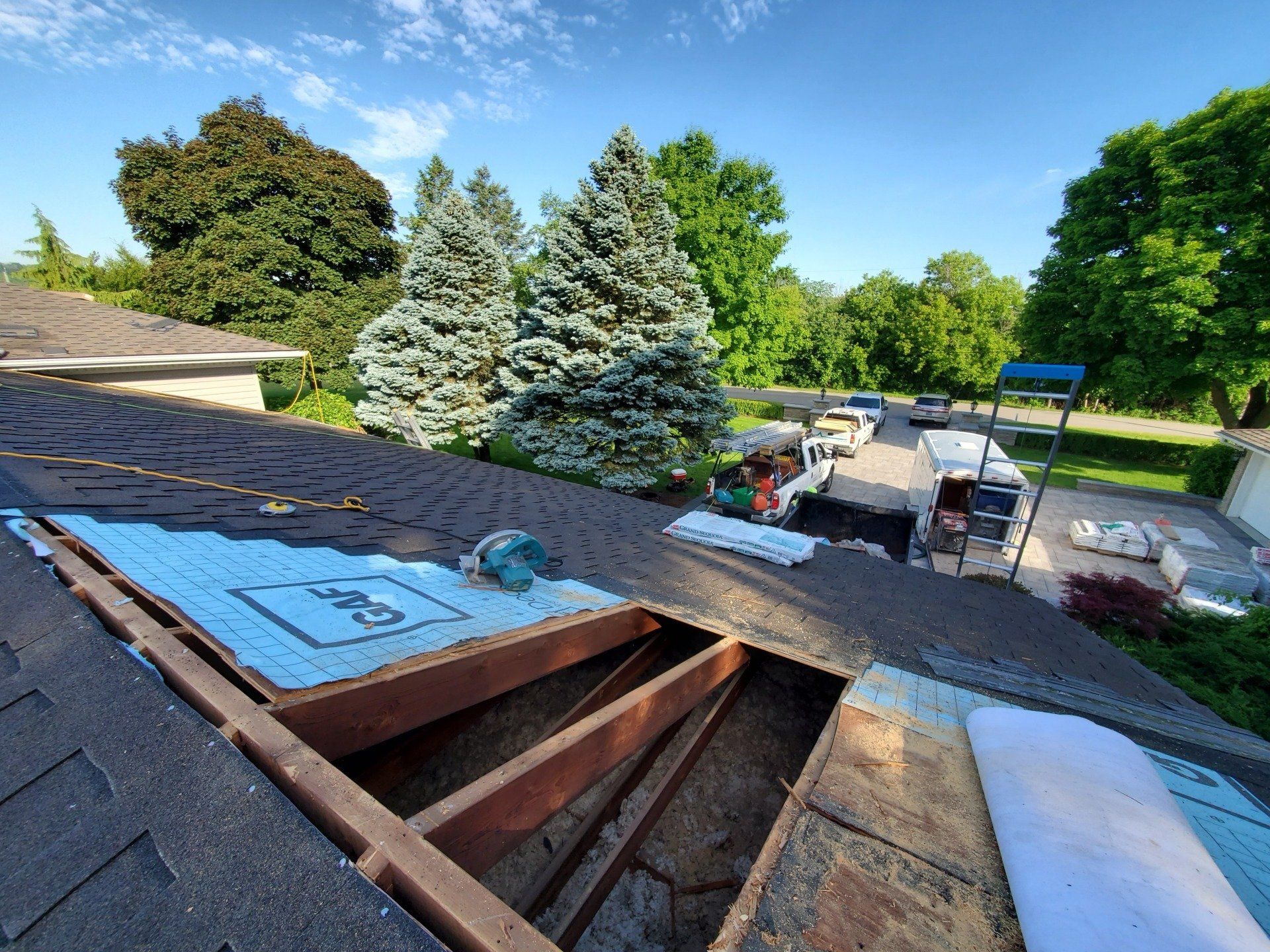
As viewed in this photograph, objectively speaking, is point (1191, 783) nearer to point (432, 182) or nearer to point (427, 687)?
point (427, 687)

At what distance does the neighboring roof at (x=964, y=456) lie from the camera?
9531 mm

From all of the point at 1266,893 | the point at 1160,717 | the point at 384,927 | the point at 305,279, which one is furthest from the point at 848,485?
the point at 305,279

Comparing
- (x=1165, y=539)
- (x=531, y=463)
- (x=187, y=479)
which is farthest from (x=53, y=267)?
(x=1165, y=539)

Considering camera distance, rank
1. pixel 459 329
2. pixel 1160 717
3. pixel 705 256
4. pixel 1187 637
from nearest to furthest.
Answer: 1. pixel 1160 717
2. pixel 1187 637
3. pixel 459 329
4. pixel 705 256

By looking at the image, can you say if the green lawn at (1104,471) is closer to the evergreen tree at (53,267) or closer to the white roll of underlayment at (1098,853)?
the white roll of underlayment at (1098,853)

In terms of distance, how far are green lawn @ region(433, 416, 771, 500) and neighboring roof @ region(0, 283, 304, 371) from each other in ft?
17.6

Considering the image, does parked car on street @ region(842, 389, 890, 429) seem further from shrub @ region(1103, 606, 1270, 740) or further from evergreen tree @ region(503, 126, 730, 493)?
shrub @ region(1103, 606, 1270, 740)

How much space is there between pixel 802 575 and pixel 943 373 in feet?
121

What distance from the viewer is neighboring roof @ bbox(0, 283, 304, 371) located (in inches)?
273

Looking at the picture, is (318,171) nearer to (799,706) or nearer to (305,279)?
(305,279)

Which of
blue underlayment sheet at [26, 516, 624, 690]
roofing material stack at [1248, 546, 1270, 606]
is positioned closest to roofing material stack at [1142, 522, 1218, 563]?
roofing material stack at [1248, 546, 1270, 606]

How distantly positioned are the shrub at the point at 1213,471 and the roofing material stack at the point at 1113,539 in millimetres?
7095

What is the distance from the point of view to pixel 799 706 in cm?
323

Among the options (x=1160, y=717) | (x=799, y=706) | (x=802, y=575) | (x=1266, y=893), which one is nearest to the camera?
(x=1266, y=893)
